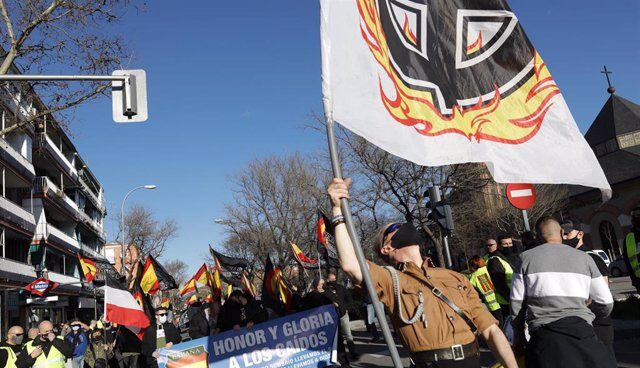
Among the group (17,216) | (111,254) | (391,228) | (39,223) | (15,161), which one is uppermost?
(111,254)

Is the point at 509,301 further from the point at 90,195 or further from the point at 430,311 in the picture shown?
the point at 90,195

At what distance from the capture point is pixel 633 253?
24.2 feet

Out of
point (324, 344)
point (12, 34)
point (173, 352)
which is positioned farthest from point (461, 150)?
point (12, 34)

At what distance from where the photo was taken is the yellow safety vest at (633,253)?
726 cm

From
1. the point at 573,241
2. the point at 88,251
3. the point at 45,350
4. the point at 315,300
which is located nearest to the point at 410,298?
the point at 573,241

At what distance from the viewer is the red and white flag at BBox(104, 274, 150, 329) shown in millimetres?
10016

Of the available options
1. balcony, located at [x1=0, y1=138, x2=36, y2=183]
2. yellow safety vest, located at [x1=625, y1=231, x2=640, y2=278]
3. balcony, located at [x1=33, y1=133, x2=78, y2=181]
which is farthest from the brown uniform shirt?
balcony, located at [x1=33, y1=133, x2=78, y2=181]

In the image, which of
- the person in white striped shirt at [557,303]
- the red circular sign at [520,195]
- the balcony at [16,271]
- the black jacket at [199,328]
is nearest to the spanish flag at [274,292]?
the black jacket at [199,328]

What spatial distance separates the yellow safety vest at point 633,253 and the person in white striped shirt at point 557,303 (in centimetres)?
316

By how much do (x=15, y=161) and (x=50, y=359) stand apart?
91.8ft

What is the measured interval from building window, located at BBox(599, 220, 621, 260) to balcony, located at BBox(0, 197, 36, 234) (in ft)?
145

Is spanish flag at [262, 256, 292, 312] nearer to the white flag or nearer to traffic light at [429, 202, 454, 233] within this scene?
traffic light at [429, 202, 454, 233]

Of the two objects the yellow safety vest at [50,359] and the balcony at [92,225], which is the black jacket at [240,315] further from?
the balcony at [92,225]

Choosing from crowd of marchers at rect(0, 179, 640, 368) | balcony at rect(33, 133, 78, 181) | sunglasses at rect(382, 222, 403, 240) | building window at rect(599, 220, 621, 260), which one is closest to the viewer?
crowd of marchers at rect(0, 179, 640, 368)
